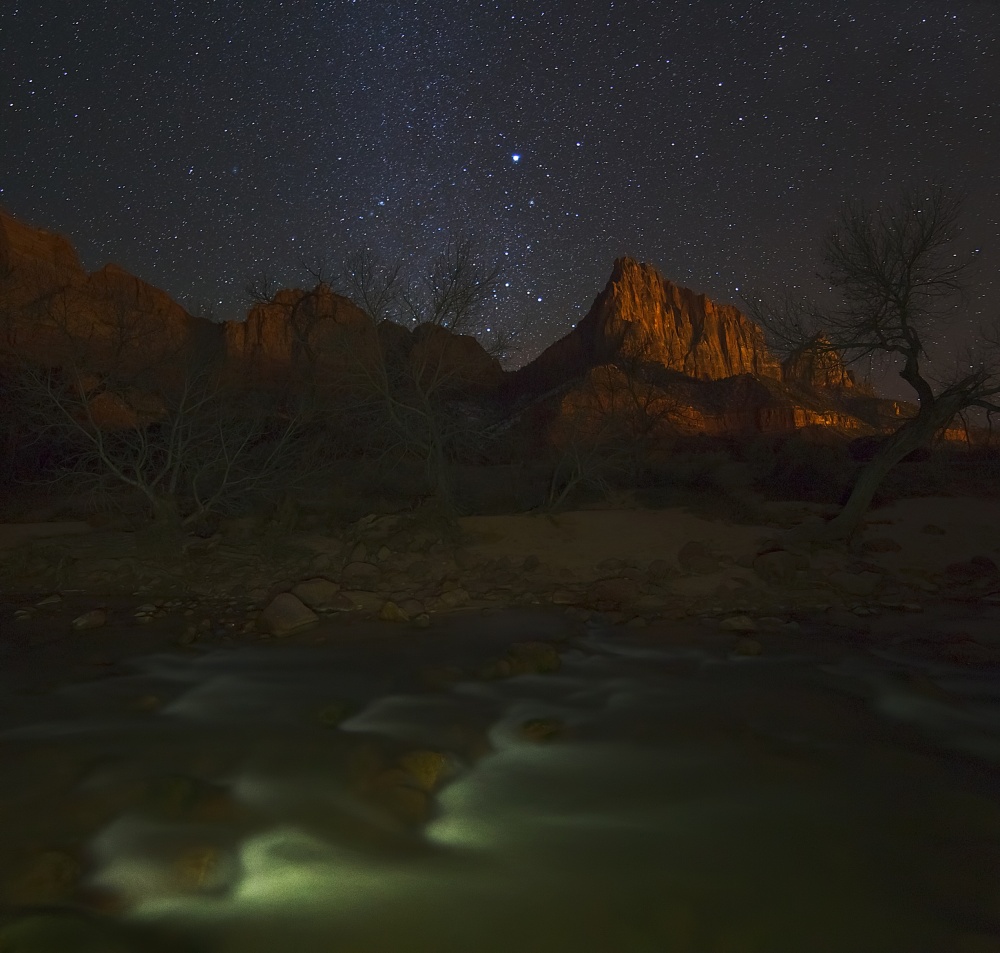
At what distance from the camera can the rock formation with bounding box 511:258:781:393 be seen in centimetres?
8525

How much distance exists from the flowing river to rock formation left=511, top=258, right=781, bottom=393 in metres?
71.1

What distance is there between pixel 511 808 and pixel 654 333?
95.0 meters

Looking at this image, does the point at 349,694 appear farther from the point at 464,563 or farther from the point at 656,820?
the point at 464,563

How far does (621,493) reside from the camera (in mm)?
18672

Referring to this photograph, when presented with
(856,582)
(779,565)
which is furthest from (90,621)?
(856,582)

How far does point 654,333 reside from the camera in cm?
9519

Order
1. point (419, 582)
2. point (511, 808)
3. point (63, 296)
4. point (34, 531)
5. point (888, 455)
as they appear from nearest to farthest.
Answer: point (511, 808) < point (419, 582) < point (888, 455) < point (34, 531) < point (63, 296)

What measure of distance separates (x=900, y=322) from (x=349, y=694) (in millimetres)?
11628

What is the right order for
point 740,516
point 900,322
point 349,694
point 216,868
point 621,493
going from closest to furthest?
point 216,868, point 349,694, point 900,322, point 740,516, point 621,493

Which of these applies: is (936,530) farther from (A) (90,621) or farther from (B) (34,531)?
(B) (34,531)

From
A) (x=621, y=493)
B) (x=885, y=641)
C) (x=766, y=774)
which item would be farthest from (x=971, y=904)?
(x=621, y=493)

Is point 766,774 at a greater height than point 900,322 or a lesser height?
lesser

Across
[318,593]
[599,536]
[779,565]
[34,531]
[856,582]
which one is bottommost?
[318,593]

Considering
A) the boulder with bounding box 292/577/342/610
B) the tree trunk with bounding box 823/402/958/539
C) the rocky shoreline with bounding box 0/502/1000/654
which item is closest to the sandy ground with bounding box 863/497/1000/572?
the rocky shoreline with bounding box 0/502/1000/654
